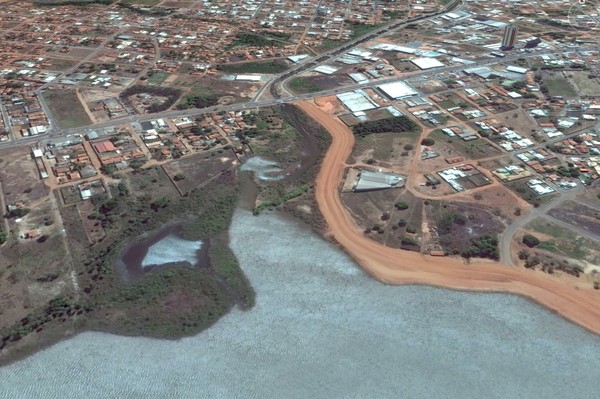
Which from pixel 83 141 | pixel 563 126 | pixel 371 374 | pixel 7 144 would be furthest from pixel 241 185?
pixel 563 126

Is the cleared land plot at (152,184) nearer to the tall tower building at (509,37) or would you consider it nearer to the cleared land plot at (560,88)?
the cleared land plot at (560,88)

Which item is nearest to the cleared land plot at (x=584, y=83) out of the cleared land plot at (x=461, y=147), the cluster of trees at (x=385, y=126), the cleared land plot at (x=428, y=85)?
the cleared land plot at (x=428, y=85)

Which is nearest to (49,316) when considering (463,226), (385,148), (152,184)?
(152,184)

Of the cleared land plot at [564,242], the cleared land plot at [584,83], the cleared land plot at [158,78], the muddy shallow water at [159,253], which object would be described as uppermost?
the cleared land plot at [158,78]

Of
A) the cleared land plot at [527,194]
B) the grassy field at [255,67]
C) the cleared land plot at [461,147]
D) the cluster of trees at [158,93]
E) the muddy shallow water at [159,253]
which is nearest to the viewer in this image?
the muddy shallow water at [159,253]

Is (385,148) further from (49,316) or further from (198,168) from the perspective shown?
(49,316)
